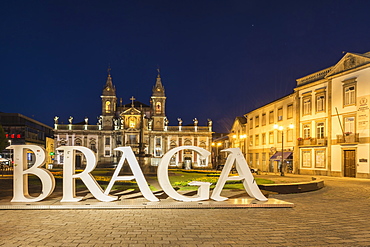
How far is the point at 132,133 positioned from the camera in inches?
3017

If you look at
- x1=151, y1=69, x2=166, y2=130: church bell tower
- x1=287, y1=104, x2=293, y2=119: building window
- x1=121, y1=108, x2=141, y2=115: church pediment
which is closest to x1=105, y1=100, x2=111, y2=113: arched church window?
x1=121, y1=108, x2=141, y2=115: church pediment

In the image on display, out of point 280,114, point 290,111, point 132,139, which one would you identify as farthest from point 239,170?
point 132,139

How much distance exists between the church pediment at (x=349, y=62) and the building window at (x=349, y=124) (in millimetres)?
4438

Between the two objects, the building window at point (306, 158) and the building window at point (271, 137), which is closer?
the building window at point (306, 158)

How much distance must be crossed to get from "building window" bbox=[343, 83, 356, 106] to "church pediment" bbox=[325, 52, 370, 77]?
163 centimetres

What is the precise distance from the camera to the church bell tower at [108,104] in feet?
265

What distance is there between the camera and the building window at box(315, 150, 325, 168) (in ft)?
103

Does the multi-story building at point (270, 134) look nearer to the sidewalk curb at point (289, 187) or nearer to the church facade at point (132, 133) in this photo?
the sidewalk curb at point (289, 187)

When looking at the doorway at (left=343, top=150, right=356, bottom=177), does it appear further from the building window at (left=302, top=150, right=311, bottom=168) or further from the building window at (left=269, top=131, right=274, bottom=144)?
the building window at (left=269, top=131, right=274, bottom=144)

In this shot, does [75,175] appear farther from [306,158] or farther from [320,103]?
[306,158]

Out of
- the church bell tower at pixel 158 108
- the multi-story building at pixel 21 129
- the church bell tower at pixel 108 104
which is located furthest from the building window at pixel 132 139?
the multi-story building at pixel 21 129

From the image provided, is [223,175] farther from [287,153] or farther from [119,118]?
[119,118]

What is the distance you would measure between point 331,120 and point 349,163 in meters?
4.28

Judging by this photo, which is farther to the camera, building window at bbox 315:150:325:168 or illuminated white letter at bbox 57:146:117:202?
building window at bbox 315:150:325:168
